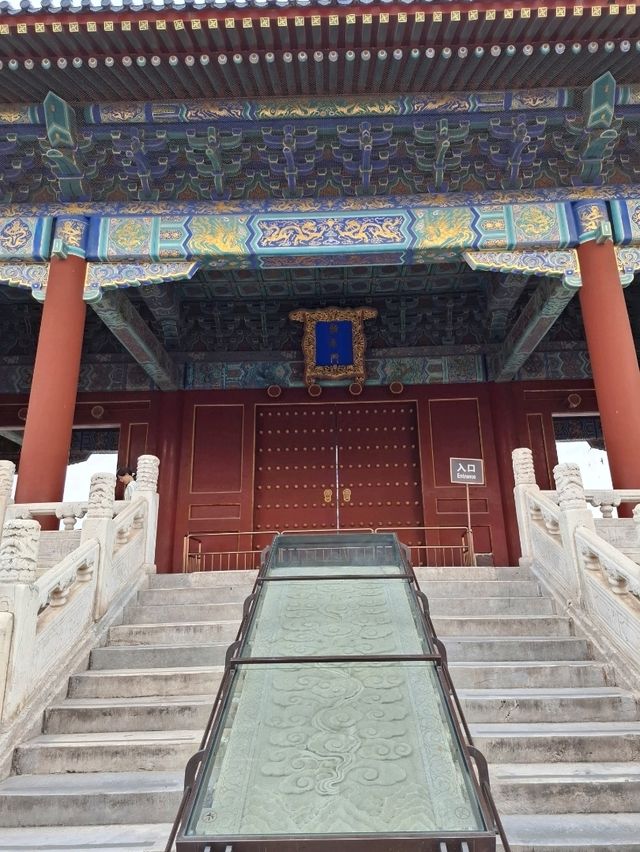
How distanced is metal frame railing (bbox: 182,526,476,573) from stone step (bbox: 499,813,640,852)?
606 cm

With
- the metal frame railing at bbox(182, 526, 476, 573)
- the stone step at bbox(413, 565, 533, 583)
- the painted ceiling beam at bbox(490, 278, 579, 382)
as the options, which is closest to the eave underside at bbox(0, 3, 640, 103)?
the painted ceiling beam at bbox(490, 278, 579, 382)

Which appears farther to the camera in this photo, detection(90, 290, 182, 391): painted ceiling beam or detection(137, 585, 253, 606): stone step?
detection(90, 290, 182, 391): painted ceiling beam

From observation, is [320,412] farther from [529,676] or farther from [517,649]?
[529,676]

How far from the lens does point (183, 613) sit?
197 inches

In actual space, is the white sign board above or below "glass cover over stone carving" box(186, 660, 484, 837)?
above

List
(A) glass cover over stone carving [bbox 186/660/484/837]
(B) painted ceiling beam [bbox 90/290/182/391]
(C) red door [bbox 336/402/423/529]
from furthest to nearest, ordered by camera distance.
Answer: (C) red door [bbox 336/402/423/529] → (B) painted ceiling beam [bbox 90/290/182/391] → (A) glass cover over stone carving [bbox 186/660/484/837]

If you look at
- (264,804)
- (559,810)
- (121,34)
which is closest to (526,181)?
(121,34)

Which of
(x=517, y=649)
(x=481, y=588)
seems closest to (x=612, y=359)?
(x=481, y=588)

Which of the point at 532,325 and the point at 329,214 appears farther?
the point at 532,325

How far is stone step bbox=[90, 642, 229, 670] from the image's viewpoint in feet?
14.0

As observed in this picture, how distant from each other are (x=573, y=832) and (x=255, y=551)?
684 centimetres

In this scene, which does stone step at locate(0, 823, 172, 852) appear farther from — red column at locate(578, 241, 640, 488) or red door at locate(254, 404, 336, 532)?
red door at locate(254, 404, 336, 532)

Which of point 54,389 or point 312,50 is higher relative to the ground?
point 312,50

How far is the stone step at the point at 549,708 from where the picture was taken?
3592 millimetres
